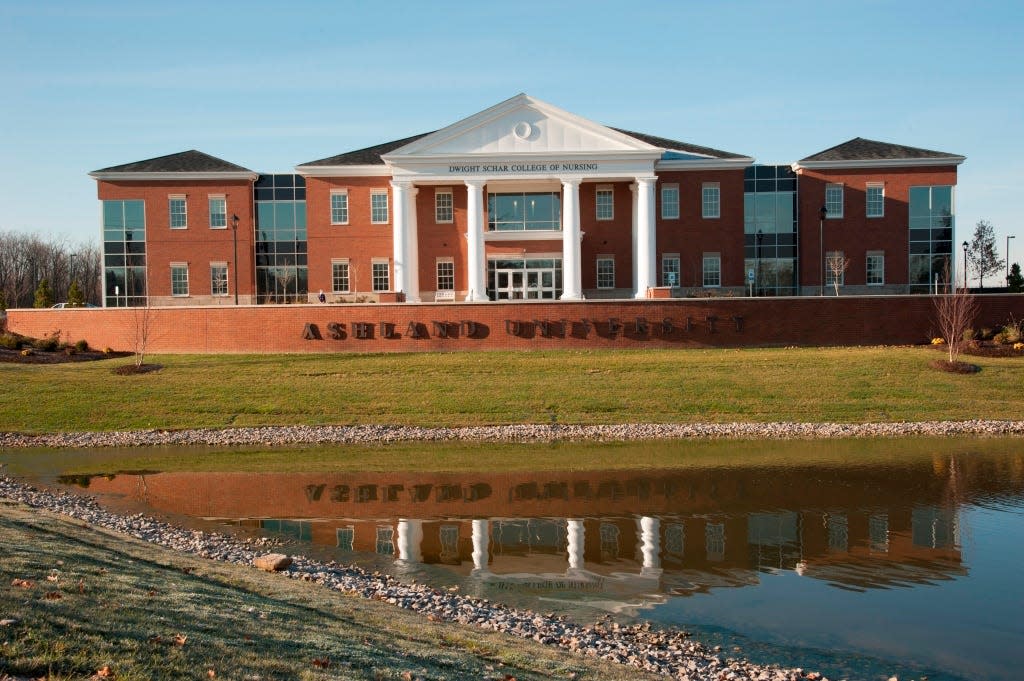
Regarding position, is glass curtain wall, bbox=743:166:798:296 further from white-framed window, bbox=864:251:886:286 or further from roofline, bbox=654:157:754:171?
white-framed window, bbox=864:251:886:286

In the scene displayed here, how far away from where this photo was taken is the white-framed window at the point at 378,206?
5012 centimetres

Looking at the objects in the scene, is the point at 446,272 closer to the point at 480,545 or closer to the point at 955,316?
the point at 955,316

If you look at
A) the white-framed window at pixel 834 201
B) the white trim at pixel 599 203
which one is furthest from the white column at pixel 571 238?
the white-framed window at pixel 834 201

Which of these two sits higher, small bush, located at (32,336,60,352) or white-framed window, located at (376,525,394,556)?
small bush, located at (32,336,60,352)

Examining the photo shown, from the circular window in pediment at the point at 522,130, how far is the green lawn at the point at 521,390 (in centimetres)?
1428

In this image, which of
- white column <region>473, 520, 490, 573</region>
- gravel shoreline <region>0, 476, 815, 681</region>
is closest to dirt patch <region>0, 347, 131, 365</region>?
gravel shoreline <region>0, 476, 815, 681</region>

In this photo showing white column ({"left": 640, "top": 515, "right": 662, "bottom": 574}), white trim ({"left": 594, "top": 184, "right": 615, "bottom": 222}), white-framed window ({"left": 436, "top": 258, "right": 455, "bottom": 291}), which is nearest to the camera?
white column ({"left": 640, "top": 515, "right": 662, "bottom": 574})

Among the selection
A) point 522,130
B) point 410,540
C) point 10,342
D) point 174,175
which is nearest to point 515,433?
point 410,540

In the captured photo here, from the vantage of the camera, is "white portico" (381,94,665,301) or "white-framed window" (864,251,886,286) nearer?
"white portico" (381,94,665,301)

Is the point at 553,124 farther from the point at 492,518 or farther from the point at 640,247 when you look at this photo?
the point at 492,518

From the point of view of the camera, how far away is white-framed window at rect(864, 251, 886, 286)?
51562 mm

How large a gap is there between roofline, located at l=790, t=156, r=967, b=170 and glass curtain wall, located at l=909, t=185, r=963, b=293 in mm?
1381

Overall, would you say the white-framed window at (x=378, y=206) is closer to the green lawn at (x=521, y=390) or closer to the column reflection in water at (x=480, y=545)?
the green lawn at (x=521, y=390)

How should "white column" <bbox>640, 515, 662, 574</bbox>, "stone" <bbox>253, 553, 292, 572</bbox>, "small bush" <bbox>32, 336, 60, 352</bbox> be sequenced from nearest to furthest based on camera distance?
"stone" <bbox>253, 553, 292, 572</bbox>
"white column" <bbox>640, 515, 662, 574</bbox>
"small bush" <bbox>32, 336, 60, 352</bbox>
